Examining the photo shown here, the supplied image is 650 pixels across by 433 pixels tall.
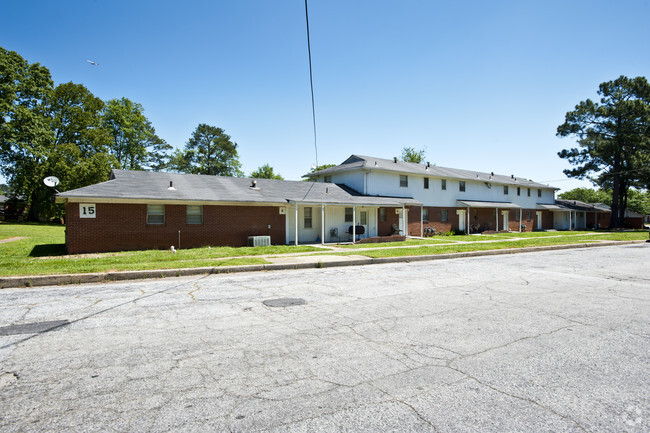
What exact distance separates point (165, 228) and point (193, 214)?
59.4 inches

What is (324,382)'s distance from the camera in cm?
345

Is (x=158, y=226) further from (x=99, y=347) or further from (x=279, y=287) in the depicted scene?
(x=99, y=347)

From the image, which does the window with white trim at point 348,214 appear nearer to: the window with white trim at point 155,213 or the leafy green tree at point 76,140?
the window with white trim at point 155,213

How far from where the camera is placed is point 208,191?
1969 cm

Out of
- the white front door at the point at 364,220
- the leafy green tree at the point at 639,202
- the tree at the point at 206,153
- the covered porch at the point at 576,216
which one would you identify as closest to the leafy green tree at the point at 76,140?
the tree at the point at 206,153

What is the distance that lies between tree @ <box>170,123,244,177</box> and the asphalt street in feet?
179

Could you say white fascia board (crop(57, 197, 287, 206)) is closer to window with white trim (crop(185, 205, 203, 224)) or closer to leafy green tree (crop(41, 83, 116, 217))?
window with white trim (crop(185, 205, 203, 224))

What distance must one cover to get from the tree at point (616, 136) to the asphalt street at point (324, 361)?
4344 centimetres

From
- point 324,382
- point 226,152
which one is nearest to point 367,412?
point 324,382

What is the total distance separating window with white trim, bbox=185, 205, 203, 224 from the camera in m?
18.3

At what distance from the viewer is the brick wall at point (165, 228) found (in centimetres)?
1583

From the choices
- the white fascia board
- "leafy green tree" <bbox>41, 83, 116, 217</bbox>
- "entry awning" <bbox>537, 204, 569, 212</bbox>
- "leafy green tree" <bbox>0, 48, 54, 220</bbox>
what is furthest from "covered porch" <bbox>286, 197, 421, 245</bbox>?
"leafy green tree" <bbox>0, 48, 54, 220</bbox>

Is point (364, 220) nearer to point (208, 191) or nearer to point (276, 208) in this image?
point (276, 208)

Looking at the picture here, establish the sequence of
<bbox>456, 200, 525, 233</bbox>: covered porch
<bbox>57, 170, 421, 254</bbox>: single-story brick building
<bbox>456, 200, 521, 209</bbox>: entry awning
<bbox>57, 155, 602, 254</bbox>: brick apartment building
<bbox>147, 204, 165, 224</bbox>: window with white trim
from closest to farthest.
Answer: <bbox>57, 170, 421, 254</bbox>: single-story brick building, <bbox>57, 155, 602, 254</bbox>: brick apartment building, <bbox>147, 204, 165, 224</bbox>: window with white trim, <bbox>456, 200, 521, 209</bbox>: entry awning, <bbox>456, 200, 525, 233</bbox>: covered porch
